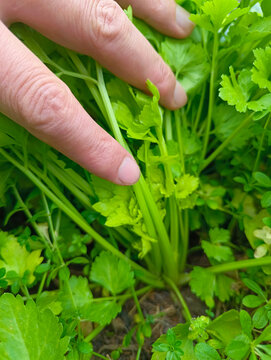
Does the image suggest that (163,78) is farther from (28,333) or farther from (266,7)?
(28,333)

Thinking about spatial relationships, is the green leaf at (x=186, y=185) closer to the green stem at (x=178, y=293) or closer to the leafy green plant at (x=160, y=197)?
the leafy green plant at (x=160, y=197)

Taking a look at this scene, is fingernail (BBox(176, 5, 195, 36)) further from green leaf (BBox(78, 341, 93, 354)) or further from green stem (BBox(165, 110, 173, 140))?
green leaf (BBox(78, 341, 93, 354))

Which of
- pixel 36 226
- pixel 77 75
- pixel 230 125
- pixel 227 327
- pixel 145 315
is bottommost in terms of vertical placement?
pixel 145 315

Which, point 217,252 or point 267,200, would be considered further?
point 217,252

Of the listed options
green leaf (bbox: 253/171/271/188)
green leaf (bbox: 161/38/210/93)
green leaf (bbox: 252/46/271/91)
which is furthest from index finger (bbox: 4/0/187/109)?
green leaf (bbox: 253/171/271/188)

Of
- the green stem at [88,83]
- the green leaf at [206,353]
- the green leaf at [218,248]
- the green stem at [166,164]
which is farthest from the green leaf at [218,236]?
the green stem at [88,83]

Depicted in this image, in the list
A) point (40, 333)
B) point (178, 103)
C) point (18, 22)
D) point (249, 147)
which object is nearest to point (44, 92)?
point (18, 22)

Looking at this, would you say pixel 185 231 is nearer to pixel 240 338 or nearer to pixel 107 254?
pixel 107 254

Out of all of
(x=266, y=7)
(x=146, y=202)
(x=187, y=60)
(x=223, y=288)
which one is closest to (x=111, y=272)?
(x=146, y=202)
